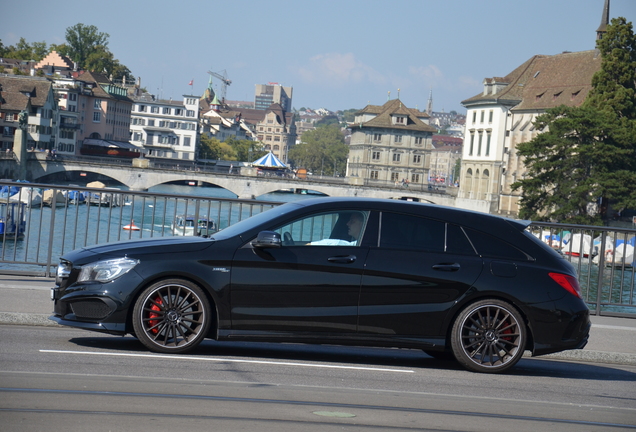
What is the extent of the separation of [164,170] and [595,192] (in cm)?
4463

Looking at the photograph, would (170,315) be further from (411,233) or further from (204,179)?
(204,179)

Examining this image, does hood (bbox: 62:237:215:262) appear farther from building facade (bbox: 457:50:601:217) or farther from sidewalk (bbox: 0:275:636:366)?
building facade (bbox: 457:50:601:217)

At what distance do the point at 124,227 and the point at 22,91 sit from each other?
101 metres

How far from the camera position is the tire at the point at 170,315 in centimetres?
697

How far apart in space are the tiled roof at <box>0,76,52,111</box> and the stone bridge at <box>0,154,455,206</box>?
43.1ft

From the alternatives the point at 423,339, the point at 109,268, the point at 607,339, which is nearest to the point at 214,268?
the point at 109,268

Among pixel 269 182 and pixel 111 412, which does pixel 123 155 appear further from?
pixel 111 412

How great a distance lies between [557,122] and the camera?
222 ft

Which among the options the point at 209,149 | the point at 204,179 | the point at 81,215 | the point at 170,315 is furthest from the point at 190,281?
the point at 209,149

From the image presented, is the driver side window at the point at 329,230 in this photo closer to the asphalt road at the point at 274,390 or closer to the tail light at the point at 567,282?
the asphalt road at the point at 274,390

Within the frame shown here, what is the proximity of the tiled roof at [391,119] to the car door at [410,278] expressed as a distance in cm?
13000

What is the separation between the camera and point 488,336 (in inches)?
290

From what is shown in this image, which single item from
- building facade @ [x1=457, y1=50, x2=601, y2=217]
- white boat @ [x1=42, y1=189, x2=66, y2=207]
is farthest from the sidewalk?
building facade @ [x1=457, y1=50, x2=601, y2=217]

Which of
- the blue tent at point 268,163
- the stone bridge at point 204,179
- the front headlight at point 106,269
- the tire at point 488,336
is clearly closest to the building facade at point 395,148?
the blue tent at point 268,163
